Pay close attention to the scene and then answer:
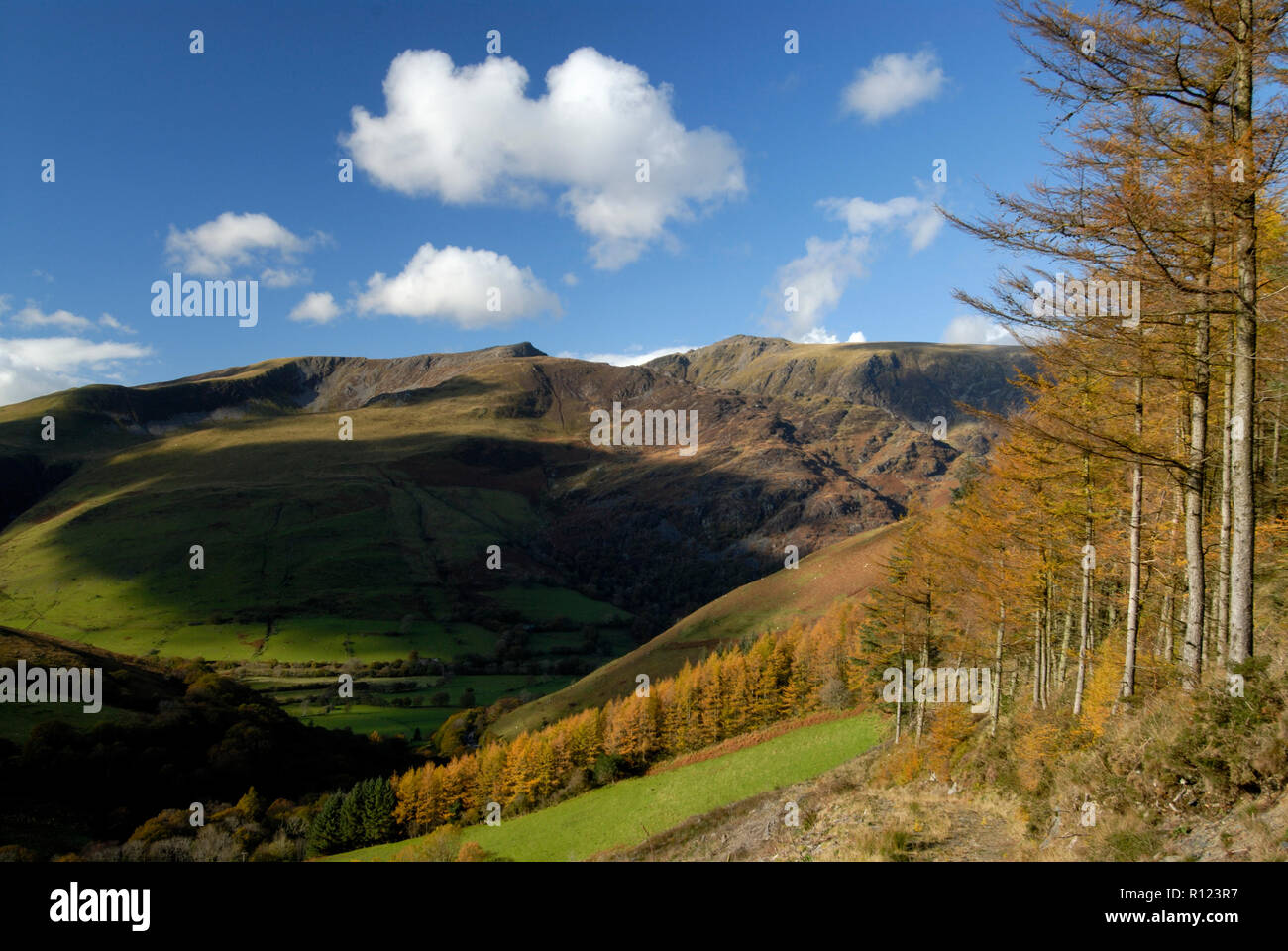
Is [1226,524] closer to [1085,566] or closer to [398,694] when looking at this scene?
[1085,566]

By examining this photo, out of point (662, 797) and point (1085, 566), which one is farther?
point (662, 797)

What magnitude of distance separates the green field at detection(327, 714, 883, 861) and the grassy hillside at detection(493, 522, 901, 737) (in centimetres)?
2882

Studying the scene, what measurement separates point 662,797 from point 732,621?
166 feet

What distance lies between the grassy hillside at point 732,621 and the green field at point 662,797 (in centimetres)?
2882

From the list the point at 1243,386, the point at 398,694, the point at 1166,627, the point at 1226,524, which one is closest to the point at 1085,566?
the point at 1166,627

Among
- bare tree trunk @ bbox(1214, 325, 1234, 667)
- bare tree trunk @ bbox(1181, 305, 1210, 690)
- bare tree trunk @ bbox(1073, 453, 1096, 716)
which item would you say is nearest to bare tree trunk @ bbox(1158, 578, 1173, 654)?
bare tree trunk @ bbox(1073, 453, 1096, 716)

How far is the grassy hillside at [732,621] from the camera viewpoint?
84.1 m

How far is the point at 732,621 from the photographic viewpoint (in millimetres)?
94938

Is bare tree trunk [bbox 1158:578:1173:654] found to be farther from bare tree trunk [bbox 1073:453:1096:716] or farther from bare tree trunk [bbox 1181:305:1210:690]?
bare tree trunk [bbox 1181:305:1210:690]

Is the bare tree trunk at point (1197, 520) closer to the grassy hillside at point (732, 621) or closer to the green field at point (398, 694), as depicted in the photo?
the grassy hillside at point (732, 621)

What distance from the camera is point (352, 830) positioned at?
5519 centimetres

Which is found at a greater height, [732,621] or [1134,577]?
[1134,577]

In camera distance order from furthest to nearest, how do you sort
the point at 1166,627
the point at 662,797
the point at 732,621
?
the point at 732,621 → the point at 662,797 → the point at 1166,627

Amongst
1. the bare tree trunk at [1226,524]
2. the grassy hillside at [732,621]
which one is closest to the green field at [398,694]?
the grassy hillside at [732,621]
